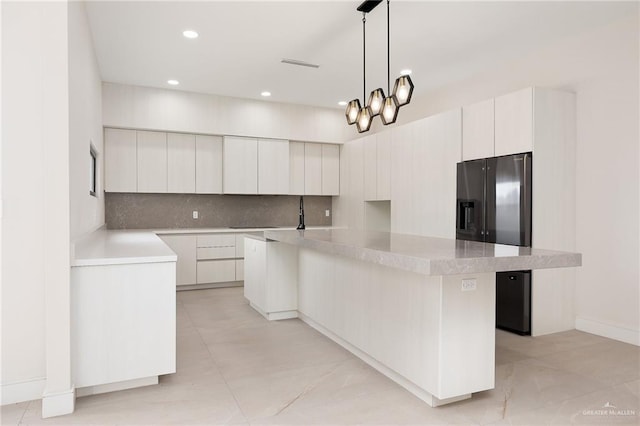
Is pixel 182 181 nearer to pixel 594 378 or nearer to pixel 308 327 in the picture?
pixel 308 327

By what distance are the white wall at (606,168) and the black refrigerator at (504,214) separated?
0.59 metres

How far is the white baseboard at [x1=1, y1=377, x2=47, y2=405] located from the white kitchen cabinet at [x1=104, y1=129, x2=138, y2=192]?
3.47 meters

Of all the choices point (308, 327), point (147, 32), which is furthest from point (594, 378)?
point (147, 32)

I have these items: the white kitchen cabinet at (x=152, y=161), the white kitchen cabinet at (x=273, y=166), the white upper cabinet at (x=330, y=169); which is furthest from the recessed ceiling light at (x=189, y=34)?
the white upper cabinet at (x=330, y=169)

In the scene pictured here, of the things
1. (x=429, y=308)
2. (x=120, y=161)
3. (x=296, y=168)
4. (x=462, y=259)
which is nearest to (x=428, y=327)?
(x=429, y=308)

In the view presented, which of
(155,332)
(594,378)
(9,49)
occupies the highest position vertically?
(9,49)

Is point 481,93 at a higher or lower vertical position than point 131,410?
higher

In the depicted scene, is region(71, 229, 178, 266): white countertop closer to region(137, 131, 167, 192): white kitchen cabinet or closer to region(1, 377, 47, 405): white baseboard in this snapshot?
Answer: region(1, 377, 47, 405): white baseboard

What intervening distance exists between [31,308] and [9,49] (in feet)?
4.84

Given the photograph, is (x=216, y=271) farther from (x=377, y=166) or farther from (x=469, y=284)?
(x=469, y=284)

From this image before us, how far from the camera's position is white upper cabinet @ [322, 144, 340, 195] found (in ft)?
22.7

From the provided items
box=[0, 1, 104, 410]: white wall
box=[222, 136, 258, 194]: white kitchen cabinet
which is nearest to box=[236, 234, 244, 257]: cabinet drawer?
box=[222, 136, 258, 194]: white kitchen cabinet

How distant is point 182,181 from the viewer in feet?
19.4

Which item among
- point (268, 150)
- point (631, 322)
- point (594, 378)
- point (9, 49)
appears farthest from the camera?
point (268, 150)
